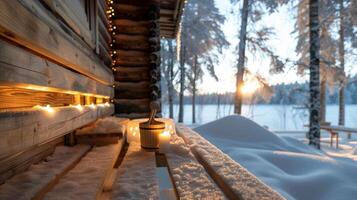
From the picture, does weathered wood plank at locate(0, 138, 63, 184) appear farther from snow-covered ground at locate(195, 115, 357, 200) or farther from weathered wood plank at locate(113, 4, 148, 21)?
weathered wood plank at locate(113, 4, 148, 21)

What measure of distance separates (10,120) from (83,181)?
65 centimetres

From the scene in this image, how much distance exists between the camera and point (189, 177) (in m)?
1.67

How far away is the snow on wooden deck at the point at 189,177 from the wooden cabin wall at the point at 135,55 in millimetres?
3452

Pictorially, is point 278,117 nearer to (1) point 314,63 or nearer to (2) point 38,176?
(1) point 314,63

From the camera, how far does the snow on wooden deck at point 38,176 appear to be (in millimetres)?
1354

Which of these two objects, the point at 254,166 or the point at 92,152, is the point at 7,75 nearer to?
the point at 92,152

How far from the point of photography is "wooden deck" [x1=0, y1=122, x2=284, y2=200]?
1.39m

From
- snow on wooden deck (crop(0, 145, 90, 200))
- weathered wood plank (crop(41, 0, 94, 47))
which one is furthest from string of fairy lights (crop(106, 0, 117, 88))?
snow on wooden deck (crop(0, 145, 90, 200))

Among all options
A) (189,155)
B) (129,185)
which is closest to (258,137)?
(189,155)

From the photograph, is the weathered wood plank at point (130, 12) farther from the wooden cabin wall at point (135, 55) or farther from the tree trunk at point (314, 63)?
the tree trunk at point (314, 63)

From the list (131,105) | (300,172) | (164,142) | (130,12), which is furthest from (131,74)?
(300,172)

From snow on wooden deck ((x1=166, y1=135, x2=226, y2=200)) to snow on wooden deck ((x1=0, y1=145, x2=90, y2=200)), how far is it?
0.76 meters

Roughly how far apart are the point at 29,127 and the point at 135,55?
14.6 ft

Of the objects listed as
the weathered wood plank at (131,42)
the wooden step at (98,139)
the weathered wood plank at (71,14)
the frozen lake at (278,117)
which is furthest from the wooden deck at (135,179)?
the frozen lake at (278,117)
